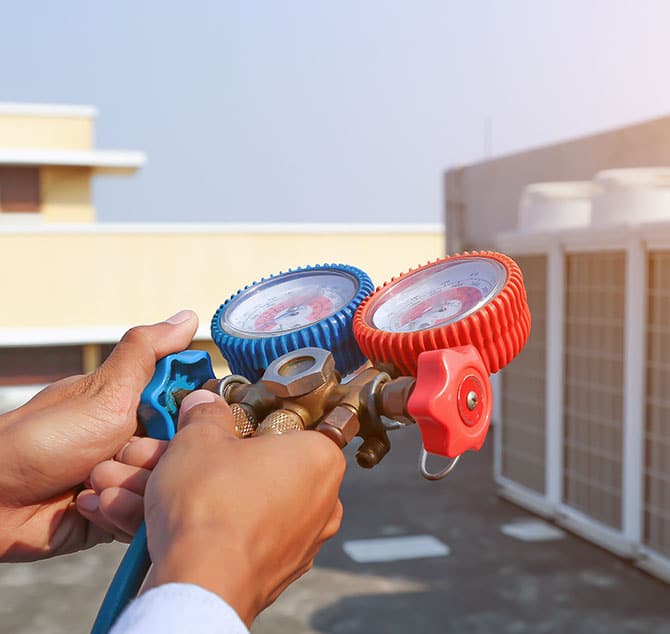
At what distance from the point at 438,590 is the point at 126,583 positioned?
5.54 metres

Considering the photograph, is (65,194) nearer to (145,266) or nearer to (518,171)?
(145,266)

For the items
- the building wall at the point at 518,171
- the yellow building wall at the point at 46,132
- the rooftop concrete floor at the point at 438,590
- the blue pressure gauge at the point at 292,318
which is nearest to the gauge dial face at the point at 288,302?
the blue pressure gauge at the point at 292,318

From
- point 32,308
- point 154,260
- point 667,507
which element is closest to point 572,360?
point 667,507

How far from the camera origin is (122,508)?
1.06m

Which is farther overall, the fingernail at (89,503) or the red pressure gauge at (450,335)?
the fingernail at (89,503)

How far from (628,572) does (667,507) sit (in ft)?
2.04

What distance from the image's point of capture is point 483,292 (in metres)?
1.14

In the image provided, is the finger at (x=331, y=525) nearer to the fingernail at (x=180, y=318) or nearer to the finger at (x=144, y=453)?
the finger at (x=144, y=453)

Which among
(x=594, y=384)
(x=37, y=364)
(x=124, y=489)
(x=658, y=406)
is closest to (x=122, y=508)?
(x=124, y=489)

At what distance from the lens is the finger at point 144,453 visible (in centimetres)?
112

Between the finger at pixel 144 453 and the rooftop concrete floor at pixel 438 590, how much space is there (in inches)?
185

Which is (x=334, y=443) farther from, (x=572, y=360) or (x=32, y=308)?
(x=32, y=308)

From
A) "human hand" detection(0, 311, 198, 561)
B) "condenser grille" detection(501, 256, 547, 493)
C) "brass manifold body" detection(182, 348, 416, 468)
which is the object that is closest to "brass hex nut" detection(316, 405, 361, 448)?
"brass manifold body" detection(182, 348, 416, 468)

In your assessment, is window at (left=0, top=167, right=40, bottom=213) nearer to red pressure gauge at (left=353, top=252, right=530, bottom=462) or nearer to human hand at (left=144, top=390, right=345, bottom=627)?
red pressure gauge at (left=353, top=252, right=530, bottom=462)
